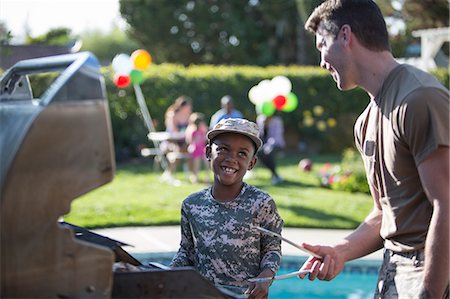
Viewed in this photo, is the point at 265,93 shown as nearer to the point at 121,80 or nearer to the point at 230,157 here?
the point at 121,80

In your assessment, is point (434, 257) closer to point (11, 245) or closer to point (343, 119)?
point (11, 245)

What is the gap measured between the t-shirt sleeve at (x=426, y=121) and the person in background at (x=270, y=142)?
11797 mm

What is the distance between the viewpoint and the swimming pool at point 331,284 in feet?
27.9

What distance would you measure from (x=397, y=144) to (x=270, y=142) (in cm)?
1228

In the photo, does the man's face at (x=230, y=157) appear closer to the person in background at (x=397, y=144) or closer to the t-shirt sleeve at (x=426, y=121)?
the person in background at (x=397, y=144)

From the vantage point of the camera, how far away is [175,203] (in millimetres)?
11758

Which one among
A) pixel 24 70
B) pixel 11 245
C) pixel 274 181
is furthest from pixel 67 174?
pixel 274 181

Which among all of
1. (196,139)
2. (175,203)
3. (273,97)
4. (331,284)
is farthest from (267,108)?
(331,284)

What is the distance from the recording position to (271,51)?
36469 millimetres

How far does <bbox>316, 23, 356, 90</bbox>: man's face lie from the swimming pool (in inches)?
232

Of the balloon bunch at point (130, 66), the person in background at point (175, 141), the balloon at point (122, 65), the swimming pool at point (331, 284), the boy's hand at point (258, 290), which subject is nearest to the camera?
the boy's hand at point (258, 290)

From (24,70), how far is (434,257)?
1502mm

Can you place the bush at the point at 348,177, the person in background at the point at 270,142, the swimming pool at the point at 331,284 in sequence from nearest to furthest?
1. the swimming pool at the point at 331,284
2. the bush at the point at 348,177
3. the person in background at the point at 270,142

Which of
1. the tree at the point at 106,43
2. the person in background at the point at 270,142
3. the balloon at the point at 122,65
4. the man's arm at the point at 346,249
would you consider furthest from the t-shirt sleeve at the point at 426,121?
the tree at the point at 106,43
